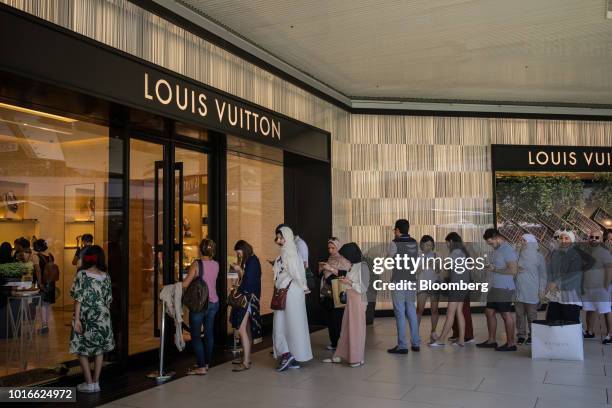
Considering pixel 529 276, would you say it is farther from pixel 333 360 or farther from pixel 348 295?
pixel 333 360

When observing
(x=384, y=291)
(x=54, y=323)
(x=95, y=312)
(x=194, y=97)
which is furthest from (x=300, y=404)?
(x=384, y=291)

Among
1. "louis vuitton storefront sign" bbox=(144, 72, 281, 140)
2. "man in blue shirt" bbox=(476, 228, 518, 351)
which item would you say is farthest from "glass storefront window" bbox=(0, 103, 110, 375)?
"man in blue shirt" bbox=(476, 228, 518, 351)

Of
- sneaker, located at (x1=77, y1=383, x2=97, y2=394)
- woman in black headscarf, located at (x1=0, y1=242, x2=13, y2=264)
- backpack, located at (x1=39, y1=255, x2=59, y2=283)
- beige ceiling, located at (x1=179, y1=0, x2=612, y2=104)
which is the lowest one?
sneaker, located at (x1=77, y1=383, x2=97, y2=394)

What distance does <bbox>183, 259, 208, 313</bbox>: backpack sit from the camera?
6211 mm

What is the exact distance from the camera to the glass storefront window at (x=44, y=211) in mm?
5434

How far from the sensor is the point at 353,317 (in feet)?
22.3

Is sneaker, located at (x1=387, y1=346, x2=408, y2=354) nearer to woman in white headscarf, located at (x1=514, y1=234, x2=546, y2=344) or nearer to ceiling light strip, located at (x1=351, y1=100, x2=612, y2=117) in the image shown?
woman in white headscarf, located at (x1=514, y1=234, x2=546, y2=344)

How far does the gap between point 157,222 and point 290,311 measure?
2.03m

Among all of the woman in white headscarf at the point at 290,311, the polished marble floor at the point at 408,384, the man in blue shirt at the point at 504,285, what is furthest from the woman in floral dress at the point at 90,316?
the man in blue shirt at the point at 504,285

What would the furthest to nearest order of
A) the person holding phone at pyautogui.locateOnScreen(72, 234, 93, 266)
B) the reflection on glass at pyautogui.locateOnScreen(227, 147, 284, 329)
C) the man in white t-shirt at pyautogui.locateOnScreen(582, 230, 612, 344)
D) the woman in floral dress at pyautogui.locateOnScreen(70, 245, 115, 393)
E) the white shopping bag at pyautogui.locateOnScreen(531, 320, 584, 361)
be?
the reflection on glass at pyautogui.locateOnScreen(227, 147, 284, 329) → the man in white t-shirt at pyautogui.locateOnScreen(582, 230, 612, 344) → the white shopping bag at pyautogui.locateOnScreen(531, 320, 584, 361) → the person holding phone at pyautogui.locateOnScreen(72, 234, 93, 266) → the woman in floral dress at pyautogui.locateOnScreen(70, 245, 115, 393)

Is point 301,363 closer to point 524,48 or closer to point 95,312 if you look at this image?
point 95,312

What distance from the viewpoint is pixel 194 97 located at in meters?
6.66

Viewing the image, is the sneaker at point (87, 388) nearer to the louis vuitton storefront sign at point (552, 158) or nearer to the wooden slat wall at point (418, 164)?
the wooden slat wall at point (418, 164)

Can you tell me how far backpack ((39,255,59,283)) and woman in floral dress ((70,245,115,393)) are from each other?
0.39 metres
